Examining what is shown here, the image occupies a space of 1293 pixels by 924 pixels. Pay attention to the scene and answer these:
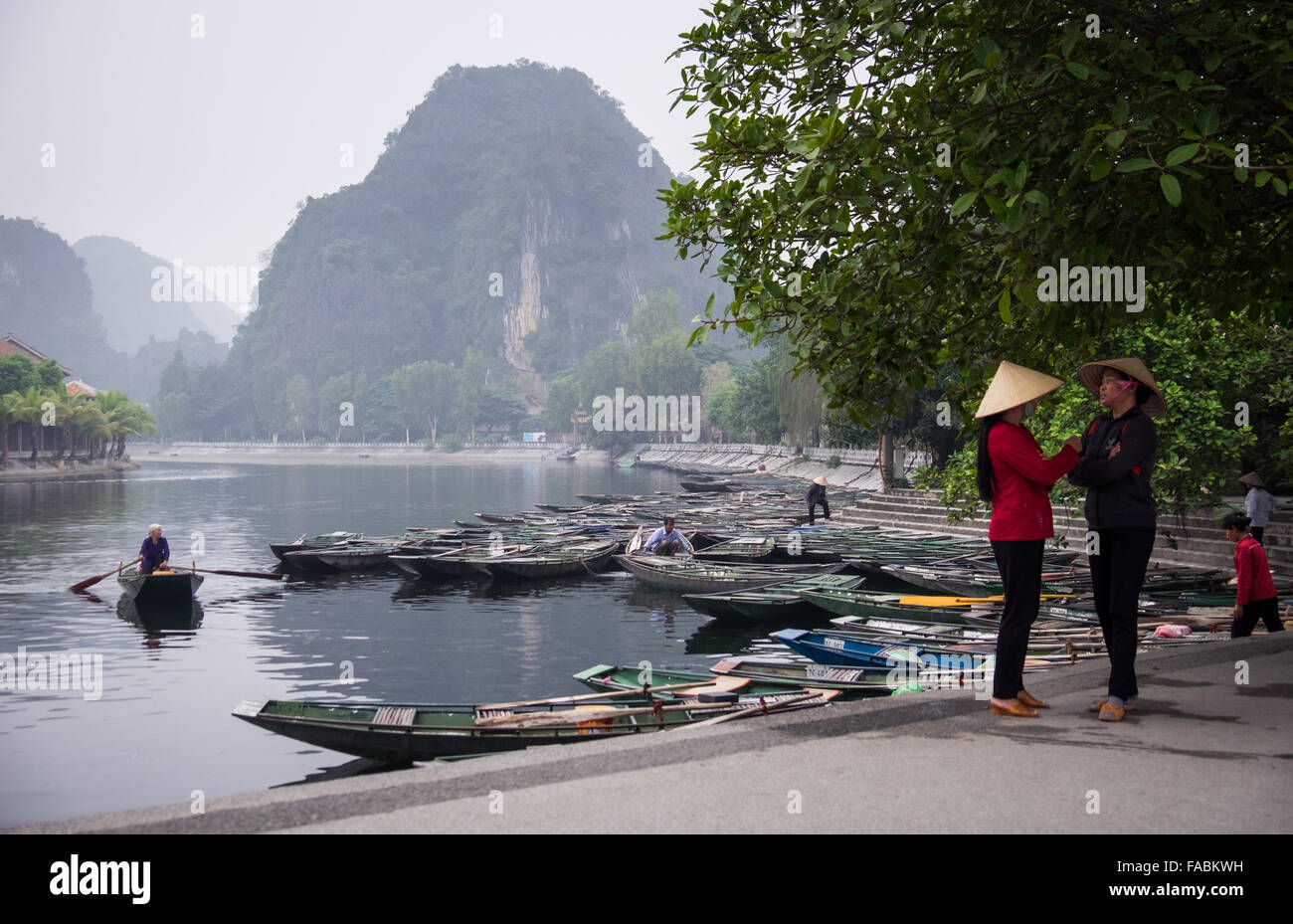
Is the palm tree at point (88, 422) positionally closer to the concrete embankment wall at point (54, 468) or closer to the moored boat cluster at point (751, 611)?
the concrete embankment wall at point (54, 468)

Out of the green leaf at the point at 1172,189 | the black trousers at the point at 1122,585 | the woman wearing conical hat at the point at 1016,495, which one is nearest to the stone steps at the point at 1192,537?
the black trousers at the point at 1122,585

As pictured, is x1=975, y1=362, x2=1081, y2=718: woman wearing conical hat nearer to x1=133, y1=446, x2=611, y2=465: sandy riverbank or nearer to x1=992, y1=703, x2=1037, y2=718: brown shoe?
x1=992, y1=703, x2=1037, y2=718: brown shoe

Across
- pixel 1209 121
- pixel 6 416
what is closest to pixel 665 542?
pixel 1209 121

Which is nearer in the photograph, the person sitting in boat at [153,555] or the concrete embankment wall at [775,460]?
the person sitting in boat at [153,555]

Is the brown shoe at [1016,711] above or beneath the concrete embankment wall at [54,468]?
above

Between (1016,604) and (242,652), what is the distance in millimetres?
17510

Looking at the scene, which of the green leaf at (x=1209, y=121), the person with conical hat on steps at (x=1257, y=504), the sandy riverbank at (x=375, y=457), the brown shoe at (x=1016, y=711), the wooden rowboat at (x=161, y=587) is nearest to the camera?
the green leaf at (x=1209, y=121)

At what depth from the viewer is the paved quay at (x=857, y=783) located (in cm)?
482

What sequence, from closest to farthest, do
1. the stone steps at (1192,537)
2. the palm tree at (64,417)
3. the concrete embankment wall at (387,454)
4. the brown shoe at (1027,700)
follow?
1. the brown shoe at (1027,700)
2. the stone steps at (1192,537)
3. the palm tree at (64,417)
4. the concrete embankment wall at (387,454)

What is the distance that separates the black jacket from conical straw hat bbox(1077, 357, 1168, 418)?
0.68 ft

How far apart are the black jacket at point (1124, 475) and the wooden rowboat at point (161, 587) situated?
2171 cm

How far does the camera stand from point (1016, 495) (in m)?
6.75

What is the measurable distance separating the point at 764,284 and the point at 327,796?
486cm
